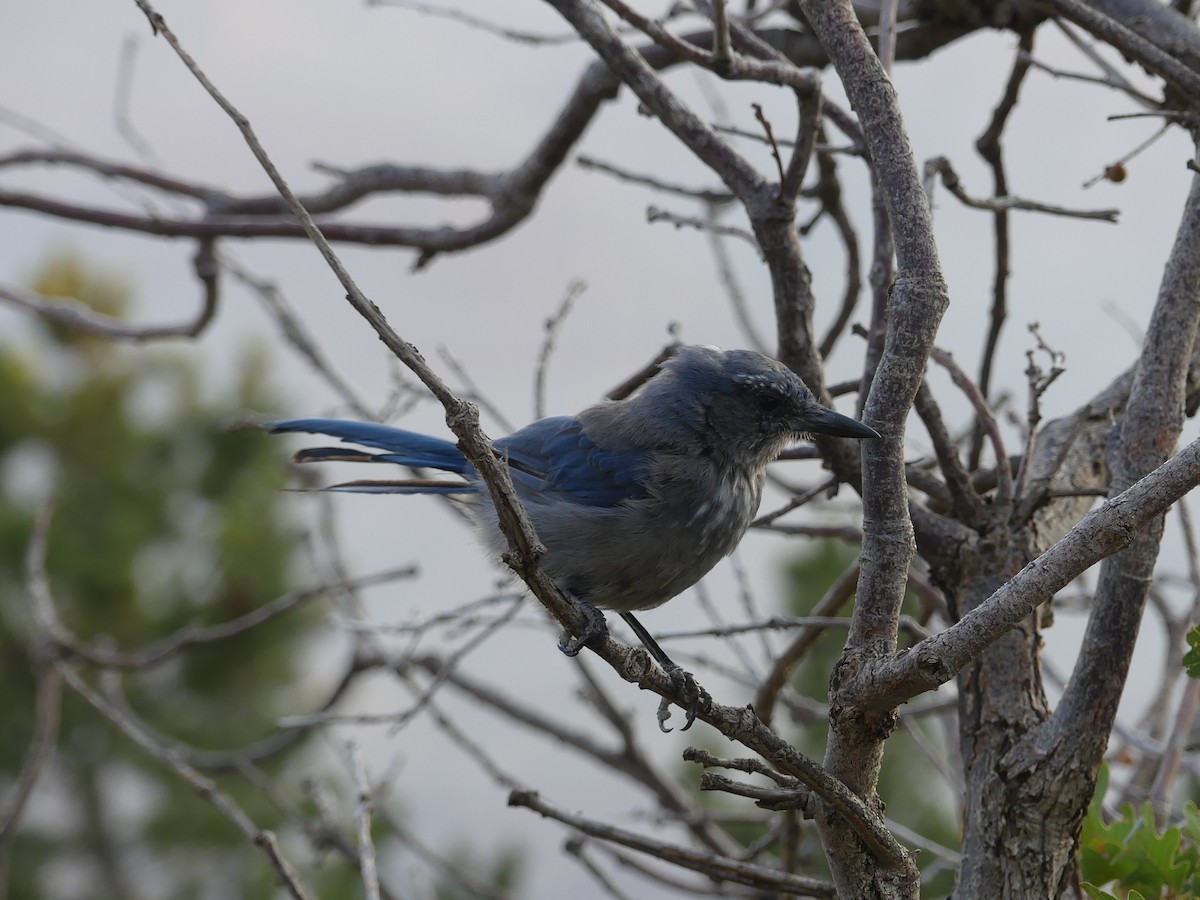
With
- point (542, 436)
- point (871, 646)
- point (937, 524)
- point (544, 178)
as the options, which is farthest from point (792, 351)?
point (544, 178)

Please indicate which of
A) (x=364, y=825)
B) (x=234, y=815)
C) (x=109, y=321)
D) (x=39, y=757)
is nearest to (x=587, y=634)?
(x=364, y=825)

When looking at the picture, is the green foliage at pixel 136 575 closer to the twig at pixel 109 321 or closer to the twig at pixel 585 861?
the twig at pixel 109 321

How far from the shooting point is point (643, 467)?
2865 mm

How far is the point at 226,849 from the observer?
13641 millimetres

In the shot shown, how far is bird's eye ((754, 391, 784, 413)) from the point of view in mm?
2843

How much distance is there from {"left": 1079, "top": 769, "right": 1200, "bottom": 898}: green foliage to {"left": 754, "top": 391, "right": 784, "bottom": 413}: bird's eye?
3.51ft

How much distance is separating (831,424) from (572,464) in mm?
741

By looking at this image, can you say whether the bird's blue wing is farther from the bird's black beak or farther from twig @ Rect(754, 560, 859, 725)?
twig @ Rect(754, 560, 859, 725)

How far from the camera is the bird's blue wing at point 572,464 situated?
2844mm

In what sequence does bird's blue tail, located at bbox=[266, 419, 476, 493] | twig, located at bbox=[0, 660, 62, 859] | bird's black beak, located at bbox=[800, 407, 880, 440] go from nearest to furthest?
bird's black beak, located at bbox=[800, 407, 880, 440]
bird's blue tail, located at bbox=[266, 419, 476, 493]
twig, located at bbox=[0, 660, 62, 859]

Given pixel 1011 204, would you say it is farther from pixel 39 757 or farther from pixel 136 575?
pixel 136 575

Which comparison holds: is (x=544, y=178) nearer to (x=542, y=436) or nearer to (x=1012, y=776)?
(x=542, y=436)

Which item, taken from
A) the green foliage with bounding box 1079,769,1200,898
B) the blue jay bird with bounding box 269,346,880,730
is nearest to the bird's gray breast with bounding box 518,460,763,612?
the blue jay bird with bounding box 269,346,880,730

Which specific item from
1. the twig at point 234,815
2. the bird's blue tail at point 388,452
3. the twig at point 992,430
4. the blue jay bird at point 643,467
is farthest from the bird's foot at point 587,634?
the twig at point 992,430
